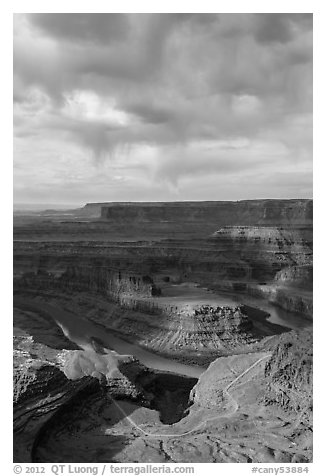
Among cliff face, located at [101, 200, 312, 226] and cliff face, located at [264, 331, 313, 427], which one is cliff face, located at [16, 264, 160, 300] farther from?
cliff face, located at [101, 200, 312, 226]

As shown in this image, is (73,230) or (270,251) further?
(73,230)

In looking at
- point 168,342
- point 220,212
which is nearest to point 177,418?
point 168,342

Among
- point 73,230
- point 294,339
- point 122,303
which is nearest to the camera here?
point 294,339

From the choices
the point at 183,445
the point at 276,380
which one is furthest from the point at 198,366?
the point at 183,445

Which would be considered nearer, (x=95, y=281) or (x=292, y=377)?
(x=292, y=377)

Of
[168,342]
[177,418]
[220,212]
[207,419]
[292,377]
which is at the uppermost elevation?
[220,212]

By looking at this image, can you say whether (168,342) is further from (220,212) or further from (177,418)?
(220,212)

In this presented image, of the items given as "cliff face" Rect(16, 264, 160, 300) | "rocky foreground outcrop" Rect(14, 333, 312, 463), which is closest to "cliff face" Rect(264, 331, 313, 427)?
Answer: "rocky foreground outcrop" Rect(14, 333, 312, 463)
